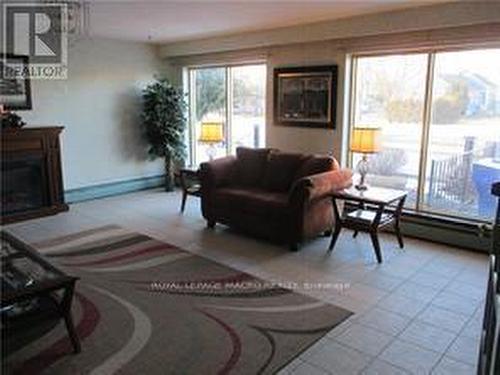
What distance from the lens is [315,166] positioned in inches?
175

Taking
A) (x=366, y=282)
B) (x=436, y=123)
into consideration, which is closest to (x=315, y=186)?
(x=366, y=282)

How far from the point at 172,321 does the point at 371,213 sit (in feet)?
7.90

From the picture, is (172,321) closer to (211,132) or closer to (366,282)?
(366,282)

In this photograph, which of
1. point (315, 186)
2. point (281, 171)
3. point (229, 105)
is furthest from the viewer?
point (229, 105)

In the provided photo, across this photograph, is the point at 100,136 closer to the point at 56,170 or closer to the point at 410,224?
the point at 56,170

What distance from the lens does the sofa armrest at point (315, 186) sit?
3.93m

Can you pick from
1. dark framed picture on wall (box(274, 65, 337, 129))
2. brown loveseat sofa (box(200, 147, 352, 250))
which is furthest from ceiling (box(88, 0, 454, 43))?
brown loveseat sofa (box(200, 147, 352, 250))

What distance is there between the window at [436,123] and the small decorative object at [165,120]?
2.95 meters

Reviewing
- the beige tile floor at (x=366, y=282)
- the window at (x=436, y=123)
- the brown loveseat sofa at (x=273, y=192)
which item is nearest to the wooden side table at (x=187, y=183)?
the beige tile floor at (x=366, y=282)

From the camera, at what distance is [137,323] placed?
274 centimetres

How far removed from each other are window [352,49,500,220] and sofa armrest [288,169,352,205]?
2.87 feet

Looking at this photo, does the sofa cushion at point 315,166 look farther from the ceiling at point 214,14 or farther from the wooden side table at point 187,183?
the ceiling at point 214,14

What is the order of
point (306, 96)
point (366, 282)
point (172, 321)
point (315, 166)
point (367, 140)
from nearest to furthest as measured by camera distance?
point (172, 321), point (366, 282), point (367, 140), point (315, 166), point (306, 96)

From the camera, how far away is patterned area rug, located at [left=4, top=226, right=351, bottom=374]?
2.33 meters
